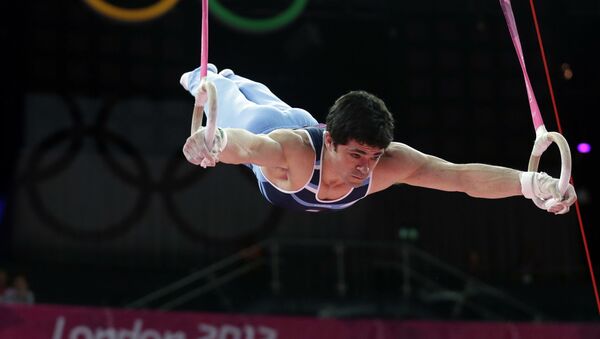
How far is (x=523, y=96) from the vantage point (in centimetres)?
1066

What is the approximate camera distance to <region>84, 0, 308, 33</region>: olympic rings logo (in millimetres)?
9242

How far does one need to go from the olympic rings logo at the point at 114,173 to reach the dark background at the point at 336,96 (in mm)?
22

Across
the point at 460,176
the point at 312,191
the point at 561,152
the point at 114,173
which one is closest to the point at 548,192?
the point at 561,152

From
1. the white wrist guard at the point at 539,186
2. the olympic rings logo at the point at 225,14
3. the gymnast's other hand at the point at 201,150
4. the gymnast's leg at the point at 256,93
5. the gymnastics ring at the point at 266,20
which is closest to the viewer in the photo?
the gymnast's other hand at the point at 201,150

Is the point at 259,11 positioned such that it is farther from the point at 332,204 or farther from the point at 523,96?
the point at 332,204

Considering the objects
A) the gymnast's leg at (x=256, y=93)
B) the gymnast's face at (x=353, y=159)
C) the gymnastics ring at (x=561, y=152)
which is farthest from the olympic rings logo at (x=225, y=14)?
the gymnastics ring at (x=561, y=152)

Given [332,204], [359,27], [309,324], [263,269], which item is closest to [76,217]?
[263,269]

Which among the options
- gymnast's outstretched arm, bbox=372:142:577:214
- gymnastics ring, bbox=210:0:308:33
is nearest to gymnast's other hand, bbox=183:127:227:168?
gymnast's outstretched arm, bbox=372:142:577:214

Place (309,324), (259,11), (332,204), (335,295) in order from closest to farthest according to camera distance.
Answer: (332,204), (309,324), (335,295), (259,11)

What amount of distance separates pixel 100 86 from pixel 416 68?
354cm

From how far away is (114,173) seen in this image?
10297 millimetres

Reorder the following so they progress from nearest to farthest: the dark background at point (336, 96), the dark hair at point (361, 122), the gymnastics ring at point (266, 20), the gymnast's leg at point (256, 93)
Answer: the dark hair at point (361, 122) < the gymnast's leg at point (256, 93) < the gymnastics ring at point (266, 20) < the dark background at point (336, 96)

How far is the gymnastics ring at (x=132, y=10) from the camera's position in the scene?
29.8 feet

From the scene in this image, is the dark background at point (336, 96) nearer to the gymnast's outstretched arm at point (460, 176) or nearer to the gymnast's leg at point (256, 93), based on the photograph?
the gymnast's leg at point (256, 93)
